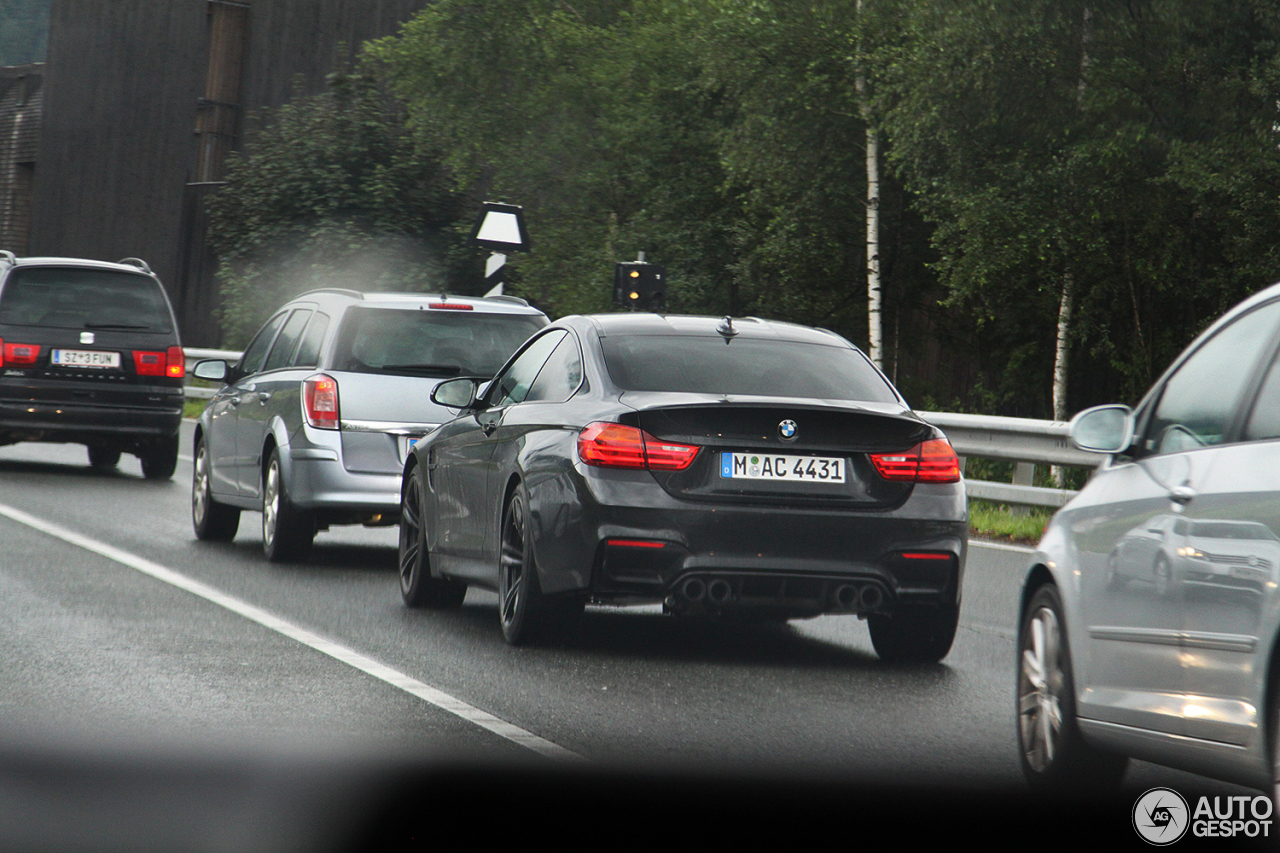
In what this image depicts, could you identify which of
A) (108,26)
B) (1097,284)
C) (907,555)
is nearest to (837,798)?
(907,555)

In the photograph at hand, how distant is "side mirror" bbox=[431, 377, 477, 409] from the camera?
33.3 feet

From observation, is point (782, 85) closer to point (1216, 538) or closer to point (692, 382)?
point (692, 382)

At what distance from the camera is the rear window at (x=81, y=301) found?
742 inches

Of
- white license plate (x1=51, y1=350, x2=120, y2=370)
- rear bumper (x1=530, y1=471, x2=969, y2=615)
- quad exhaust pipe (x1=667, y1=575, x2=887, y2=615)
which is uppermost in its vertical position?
white license plate (x1=51, y1=350, x2=120, y2=370)

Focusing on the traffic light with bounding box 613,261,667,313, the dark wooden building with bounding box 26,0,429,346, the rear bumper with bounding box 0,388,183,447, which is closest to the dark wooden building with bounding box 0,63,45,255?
the dark wooden building with bounding box 26,0,429,346

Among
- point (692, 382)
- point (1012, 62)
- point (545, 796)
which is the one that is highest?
point (1012, 62)

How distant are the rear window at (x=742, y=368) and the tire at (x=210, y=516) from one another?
5459 millimetres

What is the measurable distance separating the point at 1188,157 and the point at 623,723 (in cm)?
2132

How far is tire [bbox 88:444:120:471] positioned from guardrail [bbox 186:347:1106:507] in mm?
8767

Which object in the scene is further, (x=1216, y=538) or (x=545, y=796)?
(x=545, y=796)

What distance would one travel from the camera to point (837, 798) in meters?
5.82

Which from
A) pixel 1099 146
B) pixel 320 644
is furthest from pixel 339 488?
pixel 1099 146

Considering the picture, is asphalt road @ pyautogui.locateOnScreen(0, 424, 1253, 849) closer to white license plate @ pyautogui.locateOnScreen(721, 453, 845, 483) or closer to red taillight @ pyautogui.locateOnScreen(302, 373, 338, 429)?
white license plate @ pyautogui.locateOnScreen(721, 453, 845, 483)

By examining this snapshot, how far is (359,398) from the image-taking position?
12.1 meters
